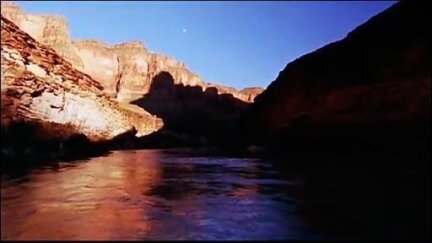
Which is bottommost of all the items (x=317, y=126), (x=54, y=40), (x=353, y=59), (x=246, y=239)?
(x=246, y=239)

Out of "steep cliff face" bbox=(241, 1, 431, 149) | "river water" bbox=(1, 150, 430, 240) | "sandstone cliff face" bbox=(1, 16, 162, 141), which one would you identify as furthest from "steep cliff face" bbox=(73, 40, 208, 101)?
"river water" bbox=(1, 150, 430, 240)

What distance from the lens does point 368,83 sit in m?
25.0

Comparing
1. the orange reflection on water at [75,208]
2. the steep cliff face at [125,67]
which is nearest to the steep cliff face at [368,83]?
the orange reflection on water at [75,208]

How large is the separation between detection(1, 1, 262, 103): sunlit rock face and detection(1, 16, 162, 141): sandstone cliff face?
74.4 metres

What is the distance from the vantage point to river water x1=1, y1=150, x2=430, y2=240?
24.2ft

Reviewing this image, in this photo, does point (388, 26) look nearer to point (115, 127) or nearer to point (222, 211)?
point (222, 211)

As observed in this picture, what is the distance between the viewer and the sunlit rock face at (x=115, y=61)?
358 feet

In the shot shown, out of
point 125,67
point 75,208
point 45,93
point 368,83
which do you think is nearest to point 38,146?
point 45,93

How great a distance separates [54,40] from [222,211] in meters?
108

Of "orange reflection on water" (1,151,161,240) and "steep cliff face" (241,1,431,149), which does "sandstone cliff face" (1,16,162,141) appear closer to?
"orange reflection on water" (1,151,161,240)

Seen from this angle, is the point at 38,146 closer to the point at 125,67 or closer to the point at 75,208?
the point at 75,208

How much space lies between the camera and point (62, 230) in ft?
24.6

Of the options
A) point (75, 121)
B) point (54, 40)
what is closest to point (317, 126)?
point (75, 121)

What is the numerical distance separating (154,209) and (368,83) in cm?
1859
